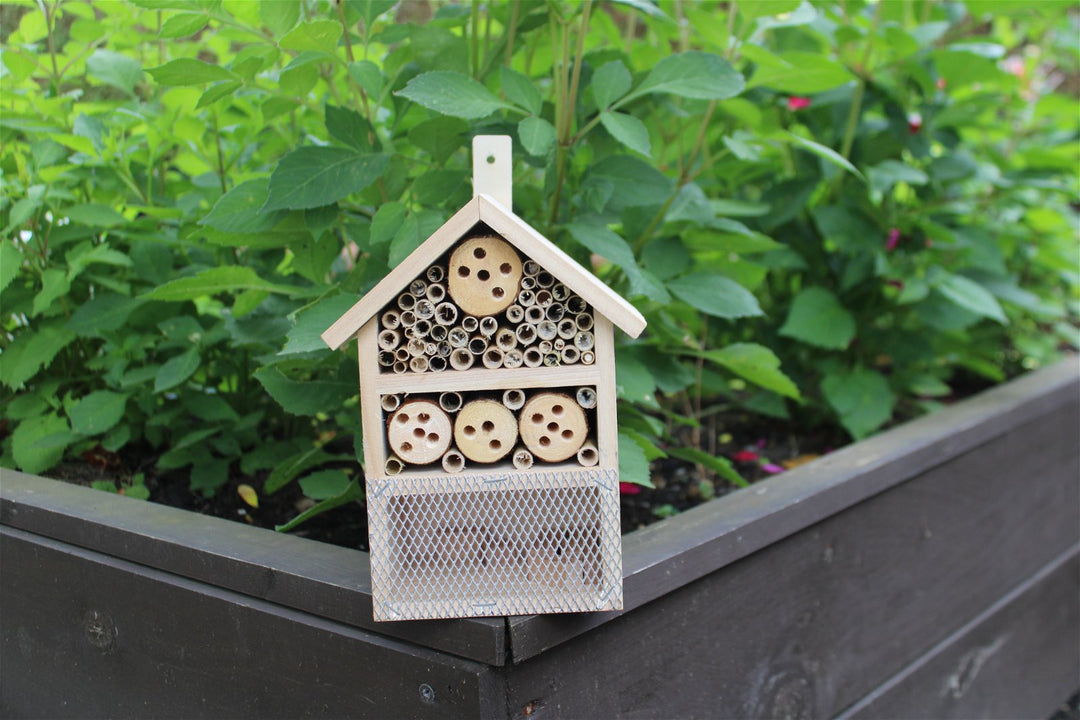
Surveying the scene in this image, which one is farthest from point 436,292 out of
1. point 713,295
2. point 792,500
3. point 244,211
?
point 792,500

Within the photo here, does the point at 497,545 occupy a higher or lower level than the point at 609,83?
lower

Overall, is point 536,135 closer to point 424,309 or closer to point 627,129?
point 627,129

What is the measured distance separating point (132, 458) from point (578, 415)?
821 mm

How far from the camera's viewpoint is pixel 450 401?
0.78 meters

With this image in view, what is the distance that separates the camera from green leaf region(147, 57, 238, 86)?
0.91 metres

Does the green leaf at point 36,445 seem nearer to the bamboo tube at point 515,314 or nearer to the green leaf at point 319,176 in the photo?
the green leaf at point 319,176

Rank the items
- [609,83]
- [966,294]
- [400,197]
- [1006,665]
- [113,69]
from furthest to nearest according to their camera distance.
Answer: [1006,665] → [966,294] → [113,69] → [400,197] → [609,83]

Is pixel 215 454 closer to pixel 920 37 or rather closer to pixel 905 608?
pixel 905 608

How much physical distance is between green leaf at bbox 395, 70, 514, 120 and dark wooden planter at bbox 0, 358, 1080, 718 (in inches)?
17.4

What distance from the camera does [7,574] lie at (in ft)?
3.55

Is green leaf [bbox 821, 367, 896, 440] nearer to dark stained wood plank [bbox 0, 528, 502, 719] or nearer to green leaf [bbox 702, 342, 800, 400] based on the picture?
green leaf [bbox 702, 342, 800, 400]

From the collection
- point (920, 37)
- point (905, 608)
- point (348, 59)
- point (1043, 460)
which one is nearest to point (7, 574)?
point (348, 59)

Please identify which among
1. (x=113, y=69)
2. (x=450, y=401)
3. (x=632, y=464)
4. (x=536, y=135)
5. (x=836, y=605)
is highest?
(x=113, y=69)

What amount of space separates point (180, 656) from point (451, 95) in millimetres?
632
